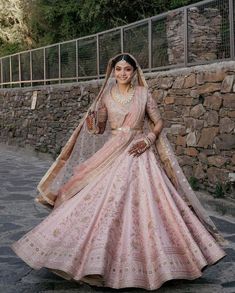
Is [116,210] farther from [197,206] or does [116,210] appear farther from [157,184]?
[197,206]

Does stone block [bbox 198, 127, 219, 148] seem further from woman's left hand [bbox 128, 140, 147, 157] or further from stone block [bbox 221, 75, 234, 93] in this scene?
woman's left hand [bbox 128, 140, 147, 157]

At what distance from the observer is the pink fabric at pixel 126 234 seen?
132 inches

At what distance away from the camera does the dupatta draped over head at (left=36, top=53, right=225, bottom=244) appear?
3.84 meters

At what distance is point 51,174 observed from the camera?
4137 millimetres

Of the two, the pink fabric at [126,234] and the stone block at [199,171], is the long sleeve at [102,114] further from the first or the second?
the stone block at [199,171]

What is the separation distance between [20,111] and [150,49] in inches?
276

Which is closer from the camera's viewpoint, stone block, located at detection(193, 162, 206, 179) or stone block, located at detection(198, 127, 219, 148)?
stone block, located at detection(198, 127, 219, 148)

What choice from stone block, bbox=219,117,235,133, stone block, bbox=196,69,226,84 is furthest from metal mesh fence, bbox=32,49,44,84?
stone block, bbox=219,117,235,133

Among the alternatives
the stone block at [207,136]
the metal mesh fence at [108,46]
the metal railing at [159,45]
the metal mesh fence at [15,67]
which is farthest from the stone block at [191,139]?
the metal mesh fence at [15,67]

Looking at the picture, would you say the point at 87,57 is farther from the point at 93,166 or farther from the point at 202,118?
the point at 93,166

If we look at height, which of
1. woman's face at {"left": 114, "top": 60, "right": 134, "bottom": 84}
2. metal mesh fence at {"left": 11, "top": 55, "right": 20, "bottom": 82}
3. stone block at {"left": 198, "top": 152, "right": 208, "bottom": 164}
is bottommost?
stone block at {"left": 198, "top": 152, "right": 208, "bottom": 164}

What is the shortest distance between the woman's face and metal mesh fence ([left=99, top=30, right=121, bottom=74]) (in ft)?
A: 22.5

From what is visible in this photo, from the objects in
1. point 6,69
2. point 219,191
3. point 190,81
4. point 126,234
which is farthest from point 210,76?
point 6,69

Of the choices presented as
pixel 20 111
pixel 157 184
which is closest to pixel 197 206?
pixel 157 184
